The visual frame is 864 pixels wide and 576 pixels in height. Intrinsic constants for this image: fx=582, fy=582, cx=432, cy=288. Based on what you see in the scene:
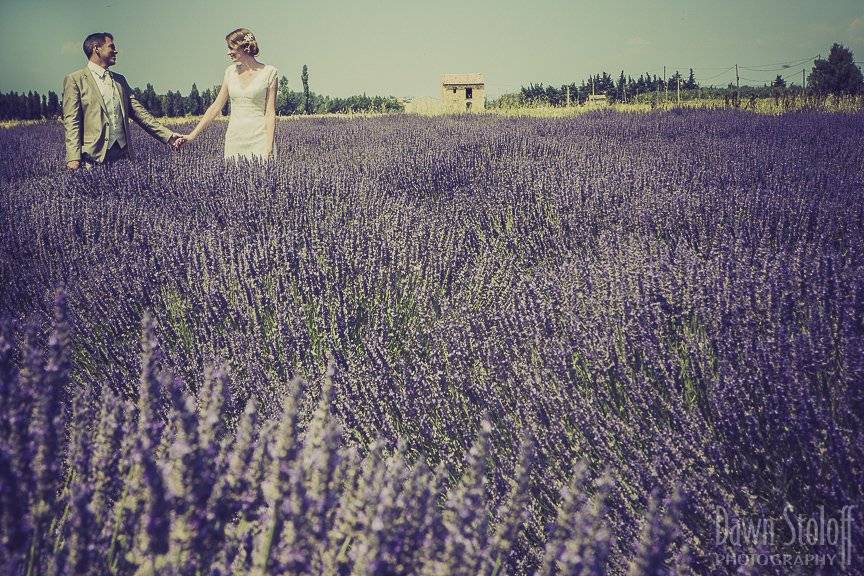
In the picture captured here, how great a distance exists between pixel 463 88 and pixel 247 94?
23.0m

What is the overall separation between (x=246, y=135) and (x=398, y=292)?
2.84 metres

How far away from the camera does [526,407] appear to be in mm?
1493

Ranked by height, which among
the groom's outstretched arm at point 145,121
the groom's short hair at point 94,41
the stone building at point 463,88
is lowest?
the groom's outstretched arm at point 145,121

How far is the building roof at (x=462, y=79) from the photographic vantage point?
999 inches

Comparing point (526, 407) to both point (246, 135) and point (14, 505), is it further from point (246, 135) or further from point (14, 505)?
point (246, 135)

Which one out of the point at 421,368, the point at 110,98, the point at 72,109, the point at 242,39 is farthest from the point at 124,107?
the point at 421,368

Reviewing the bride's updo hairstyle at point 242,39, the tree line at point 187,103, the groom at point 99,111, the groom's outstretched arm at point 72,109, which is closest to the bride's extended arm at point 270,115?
the bride's updo hairstyle at point 242,39

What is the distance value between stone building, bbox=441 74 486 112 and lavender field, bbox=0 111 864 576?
2299 cm

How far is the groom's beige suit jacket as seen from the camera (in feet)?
12.6

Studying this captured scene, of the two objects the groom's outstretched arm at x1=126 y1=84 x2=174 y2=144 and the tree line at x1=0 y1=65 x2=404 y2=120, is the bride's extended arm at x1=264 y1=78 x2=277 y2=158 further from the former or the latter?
the tree line at x1=0 y1=65 x2=404 y2=120

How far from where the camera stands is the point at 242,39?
157 inches

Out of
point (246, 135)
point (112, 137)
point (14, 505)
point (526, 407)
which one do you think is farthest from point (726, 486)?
point (112, 137)

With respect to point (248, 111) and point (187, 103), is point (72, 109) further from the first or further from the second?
point (187, 103)

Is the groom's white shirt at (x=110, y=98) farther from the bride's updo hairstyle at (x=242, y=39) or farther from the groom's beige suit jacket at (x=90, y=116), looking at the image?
the bride's updo hairstyle at (x=242, y=39)
